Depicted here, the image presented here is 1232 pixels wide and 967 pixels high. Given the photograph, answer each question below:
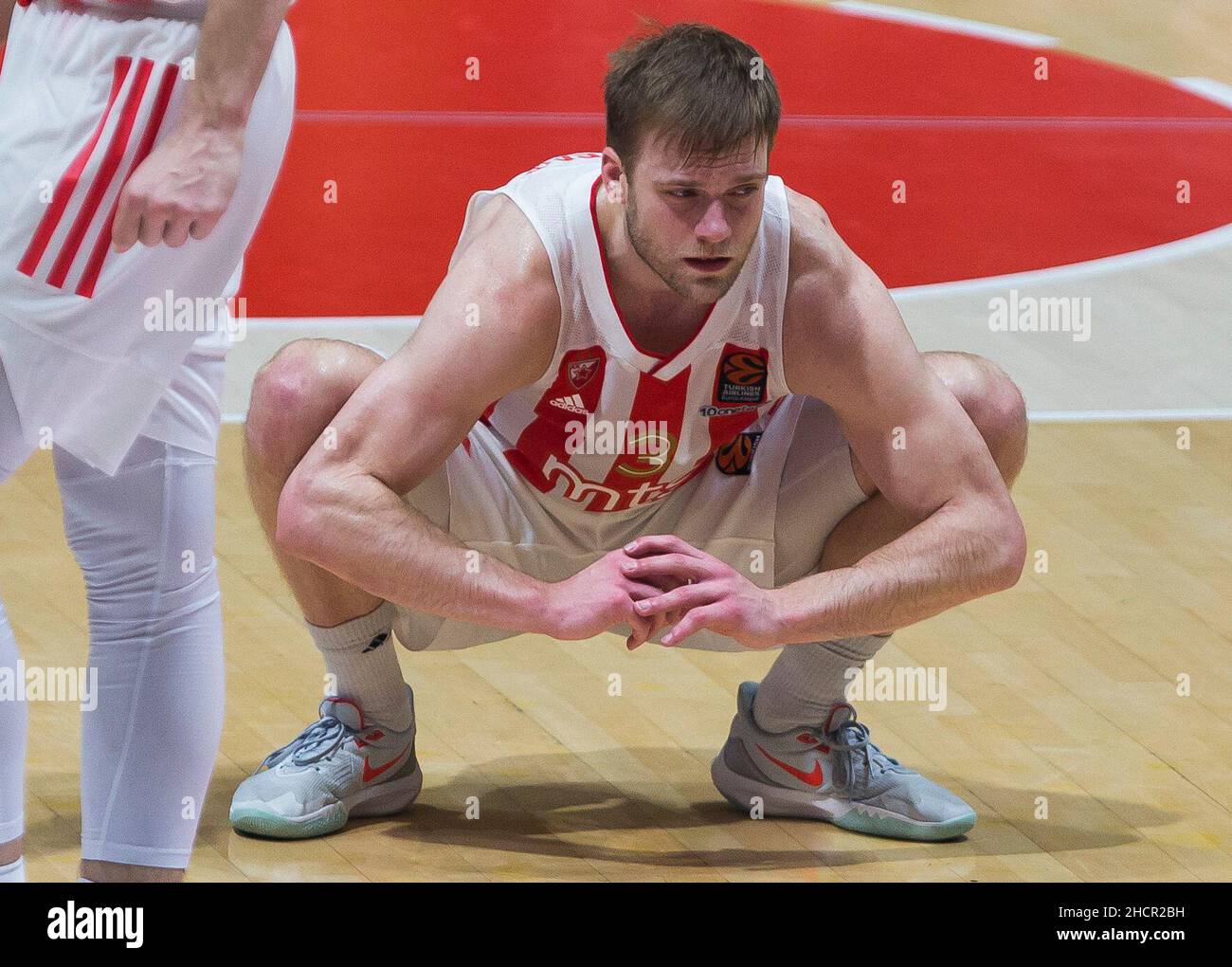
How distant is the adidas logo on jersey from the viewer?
2.45m

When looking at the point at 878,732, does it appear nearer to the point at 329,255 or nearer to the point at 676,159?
the point at 676,159

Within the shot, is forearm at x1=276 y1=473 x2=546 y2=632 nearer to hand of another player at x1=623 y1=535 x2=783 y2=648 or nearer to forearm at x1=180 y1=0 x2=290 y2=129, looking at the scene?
hand of another player at x1=623 y1=535 x2=783 y2=648

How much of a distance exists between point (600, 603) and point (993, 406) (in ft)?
2.12

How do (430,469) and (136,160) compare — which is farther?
(430,469)

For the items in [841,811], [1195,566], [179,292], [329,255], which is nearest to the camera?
[179,292]

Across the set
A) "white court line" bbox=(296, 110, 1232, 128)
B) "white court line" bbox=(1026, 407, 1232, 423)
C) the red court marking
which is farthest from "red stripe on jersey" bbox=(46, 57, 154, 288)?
"white court line" bbox=(296, 110, 1232, 128)

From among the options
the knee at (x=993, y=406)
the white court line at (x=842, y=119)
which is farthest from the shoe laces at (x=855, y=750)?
the white court line at (x=842, y=119)

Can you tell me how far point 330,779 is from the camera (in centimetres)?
254

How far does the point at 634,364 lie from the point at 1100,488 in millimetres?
1638

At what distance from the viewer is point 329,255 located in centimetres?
459

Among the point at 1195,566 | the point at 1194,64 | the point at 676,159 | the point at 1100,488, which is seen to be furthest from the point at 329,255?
the point at 1194,64

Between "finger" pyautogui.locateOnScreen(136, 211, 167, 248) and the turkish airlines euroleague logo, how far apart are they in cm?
79

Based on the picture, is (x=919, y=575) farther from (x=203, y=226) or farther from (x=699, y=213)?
(x=203, y=226)

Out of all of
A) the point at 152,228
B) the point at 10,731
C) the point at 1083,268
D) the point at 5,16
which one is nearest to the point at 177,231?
the point at 152,228
